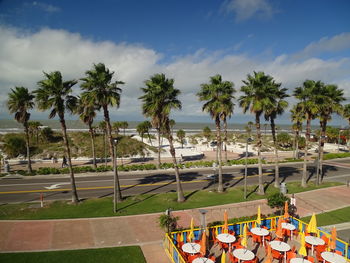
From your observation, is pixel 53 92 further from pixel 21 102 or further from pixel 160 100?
pixel 21 102

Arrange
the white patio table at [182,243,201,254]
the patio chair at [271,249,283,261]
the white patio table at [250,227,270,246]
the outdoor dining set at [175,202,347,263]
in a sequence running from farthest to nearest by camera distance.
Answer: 1. the white patio table at [250,227,270,246]
2. the patio chair at [271,249,283,261]
3. the white patio table at [182,243,201,254]
4. the outdoor dining set at [175,202,347,263]

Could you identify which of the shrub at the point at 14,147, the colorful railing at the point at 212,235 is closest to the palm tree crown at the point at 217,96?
the colorful railing at the point at 212,235

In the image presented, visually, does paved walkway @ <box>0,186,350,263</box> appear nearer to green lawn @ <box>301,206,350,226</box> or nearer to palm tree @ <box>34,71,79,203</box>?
green lawn @ <box>301,206,350,226</box>

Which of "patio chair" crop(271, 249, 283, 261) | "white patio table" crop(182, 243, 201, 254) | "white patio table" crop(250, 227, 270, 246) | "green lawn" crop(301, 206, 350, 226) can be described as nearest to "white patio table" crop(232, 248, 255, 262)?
"white patio table" crop(182, 243, 201, 254)

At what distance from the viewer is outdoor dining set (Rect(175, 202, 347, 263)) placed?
36.8 feet

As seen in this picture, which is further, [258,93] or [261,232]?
[258,93]

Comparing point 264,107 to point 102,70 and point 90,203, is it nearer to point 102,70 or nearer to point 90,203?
point 102,70

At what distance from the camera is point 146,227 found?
16500 mm

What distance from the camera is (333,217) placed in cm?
1909

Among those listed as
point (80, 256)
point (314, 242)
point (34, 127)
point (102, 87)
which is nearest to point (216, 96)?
point (102, 87)

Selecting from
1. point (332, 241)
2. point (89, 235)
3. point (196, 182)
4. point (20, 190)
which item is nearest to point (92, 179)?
point (20, 190)

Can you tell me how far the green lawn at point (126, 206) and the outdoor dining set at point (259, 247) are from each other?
22.1ft

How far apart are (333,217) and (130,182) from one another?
73.5 ft

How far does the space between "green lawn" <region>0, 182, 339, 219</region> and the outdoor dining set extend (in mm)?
6730
